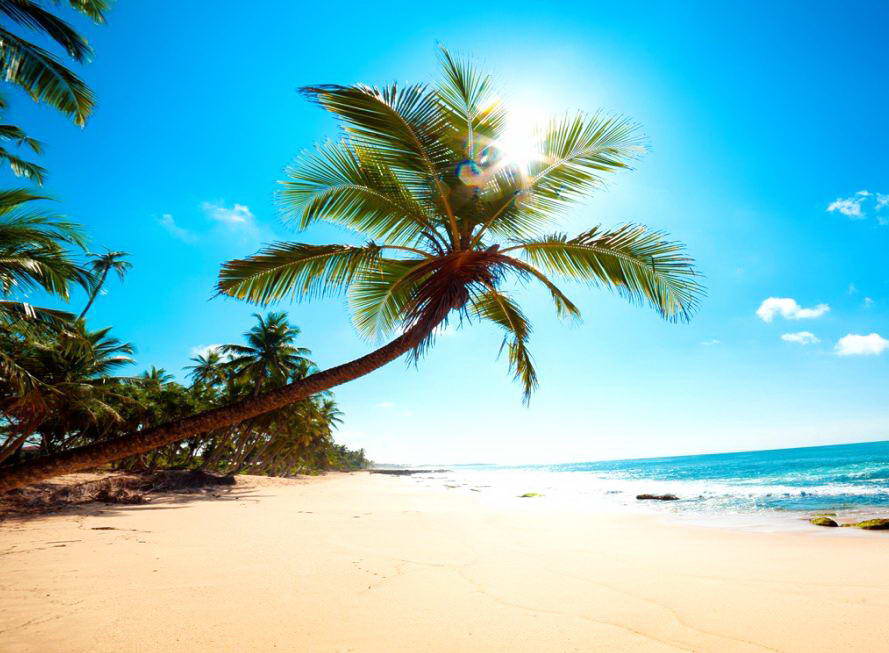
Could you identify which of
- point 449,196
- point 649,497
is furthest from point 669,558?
point 649,497

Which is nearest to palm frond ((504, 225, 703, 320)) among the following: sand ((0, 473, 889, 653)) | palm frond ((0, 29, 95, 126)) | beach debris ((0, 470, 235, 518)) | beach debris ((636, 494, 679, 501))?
sand ((0, 473, 889, 653))

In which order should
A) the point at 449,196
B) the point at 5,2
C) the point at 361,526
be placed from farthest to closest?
the point at 361,526 → the point at 5,2 → the point at 449,196

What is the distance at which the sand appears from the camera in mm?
3373

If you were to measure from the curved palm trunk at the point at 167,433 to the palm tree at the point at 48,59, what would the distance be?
5.66 m

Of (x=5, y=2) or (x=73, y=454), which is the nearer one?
(x=73, y=454)

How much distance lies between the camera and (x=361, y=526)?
9.29m

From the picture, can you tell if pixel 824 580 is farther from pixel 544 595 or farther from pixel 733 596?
pixel 544 595

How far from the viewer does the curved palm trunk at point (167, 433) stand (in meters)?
2.34

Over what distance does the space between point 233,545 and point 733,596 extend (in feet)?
21.9

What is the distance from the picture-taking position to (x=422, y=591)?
14.9 ft

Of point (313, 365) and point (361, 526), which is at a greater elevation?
point (313, 365)

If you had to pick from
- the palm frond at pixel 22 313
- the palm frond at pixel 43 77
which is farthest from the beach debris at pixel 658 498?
the palm frond at pixel 43 77

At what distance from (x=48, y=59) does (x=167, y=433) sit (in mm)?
5933

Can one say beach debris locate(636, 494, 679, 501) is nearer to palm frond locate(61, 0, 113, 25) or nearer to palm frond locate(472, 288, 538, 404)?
palm frond locate(472, 288, 538, 404)
